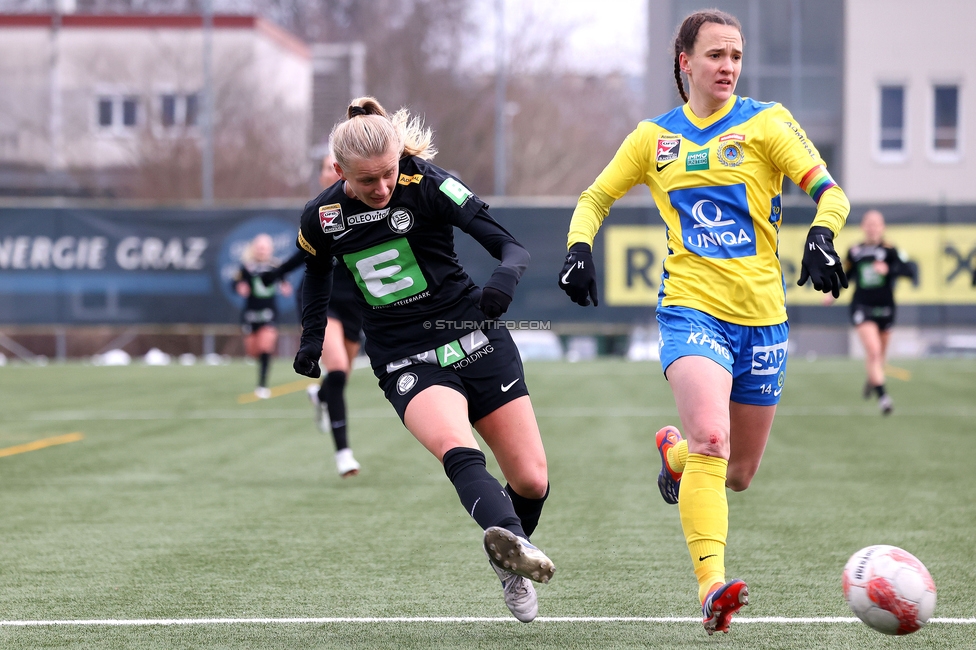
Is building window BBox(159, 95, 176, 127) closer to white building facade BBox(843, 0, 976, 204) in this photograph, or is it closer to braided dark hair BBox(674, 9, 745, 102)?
white building facade BBox(843, 0, 976, 204)

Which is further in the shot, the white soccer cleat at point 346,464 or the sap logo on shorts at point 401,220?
the white soccer cleat at point 346,464

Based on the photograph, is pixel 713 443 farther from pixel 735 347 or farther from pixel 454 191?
pixel 454 191

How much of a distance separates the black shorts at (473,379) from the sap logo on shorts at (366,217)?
0.56 m

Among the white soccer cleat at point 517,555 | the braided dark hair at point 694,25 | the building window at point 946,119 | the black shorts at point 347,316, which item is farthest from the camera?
the building window at point 946,119

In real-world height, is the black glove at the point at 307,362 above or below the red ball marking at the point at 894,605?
above

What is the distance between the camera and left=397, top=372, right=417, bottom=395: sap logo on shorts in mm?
4570

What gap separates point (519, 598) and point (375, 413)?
9525 mm

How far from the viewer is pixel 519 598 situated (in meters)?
4.36

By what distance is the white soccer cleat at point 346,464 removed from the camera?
835 cm

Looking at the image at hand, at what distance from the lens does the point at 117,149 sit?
36906 mm

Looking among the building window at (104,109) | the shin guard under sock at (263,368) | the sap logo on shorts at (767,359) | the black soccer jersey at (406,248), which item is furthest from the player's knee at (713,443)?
the building window at (104,109)

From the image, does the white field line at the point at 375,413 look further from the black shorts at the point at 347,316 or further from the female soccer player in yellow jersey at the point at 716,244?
the female soccer player in yellow jersey at the point at 716,244

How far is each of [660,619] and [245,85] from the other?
104 feet

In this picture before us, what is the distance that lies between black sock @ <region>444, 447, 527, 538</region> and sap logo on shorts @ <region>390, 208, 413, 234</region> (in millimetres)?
868
